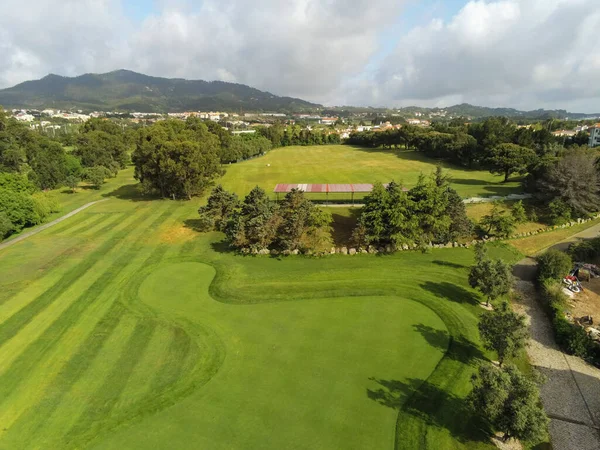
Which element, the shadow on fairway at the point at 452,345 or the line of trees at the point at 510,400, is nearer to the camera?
the line of trees at the point at 510,400

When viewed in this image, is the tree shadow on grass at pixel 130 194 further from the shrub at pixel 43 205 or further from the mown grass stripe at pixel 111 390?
the mown grass stripe at pixel 111 390

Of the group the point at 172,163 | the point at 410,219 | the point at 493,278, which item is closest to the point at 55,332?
the point at 493,278

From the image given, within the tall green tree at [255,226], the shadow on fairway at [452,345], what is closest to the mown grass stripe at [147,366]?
the tall green tree at [255,226]

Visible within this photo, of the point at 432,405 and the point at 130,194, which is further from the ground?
the point at 130,194

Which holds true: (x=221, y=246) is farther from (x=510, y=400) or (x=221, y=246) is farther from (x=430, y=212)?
(x=510, y=400)

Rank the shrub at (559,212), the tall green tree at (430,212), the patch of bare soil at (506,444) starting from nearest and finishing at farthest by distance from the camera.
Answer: the patch of bare soil at (506,444) → the tall green tree at (430,212) → the shrub at (559,212)

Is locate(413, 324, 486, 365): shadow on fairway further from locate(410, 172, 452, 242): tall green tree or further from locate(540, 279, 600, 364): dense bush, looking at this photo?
locate(410, 172, 452, 242): tall green tree
